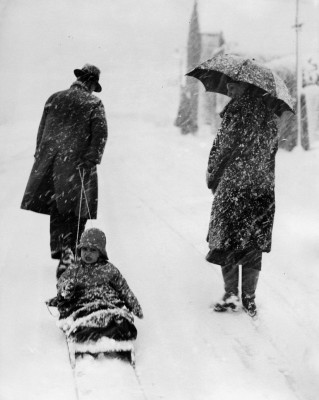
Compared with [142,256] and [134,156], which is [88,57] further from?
[142,256]

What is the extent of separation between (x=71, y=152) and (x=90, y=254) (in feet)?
5.57

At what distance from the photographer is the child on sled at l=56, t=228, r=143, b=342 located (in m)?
3.86

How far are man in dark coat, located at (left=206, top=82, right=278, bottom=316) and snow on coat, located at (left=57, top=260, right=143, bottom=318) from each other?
1.00 meters

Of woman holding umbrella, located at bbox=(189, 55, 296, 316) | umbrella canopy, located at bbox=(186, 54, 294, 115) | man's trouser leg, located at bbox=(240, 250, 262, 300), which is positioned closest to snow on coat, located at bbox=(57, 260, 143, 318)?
woman holding umbrella, located at bbox=(189, 55, 296, 316)

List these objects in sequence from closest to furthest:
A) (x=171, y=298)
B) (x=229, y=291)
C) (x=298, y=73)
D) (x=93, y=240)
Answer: (x=93, y=240) < (x=229, y=291) < (x=171, y=298) < (x=298, y=73)

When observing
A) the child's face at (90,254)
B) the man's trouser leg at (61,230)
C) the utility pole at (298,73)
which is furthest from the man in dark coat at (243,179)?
the utility pole at (298,73)

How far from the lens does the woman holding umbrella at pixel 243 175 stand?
15.5ft

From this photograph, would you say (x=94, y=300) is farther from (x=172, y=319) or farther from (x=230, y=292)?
(x=230, y=292)

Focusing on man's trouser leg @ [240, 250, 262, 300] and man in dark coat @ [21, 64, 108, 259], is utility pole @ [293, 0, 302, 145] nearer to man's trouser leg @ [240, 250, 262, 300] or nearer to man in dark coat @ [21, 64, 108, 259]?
man in dark coat @ [21, 64, 108, 259]

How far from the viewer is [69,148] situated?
18.3ft

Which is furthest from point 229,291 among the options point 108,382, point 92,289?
point 108,382

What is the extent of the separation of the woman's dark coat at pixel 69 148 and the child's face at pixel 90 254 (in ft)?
4.83

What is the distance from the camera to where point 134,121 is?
2870 centimetres

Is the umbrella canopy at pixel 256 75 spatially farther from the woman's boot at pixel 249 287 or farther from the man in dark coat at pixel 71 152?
the woman's boot at pixel 249 287
